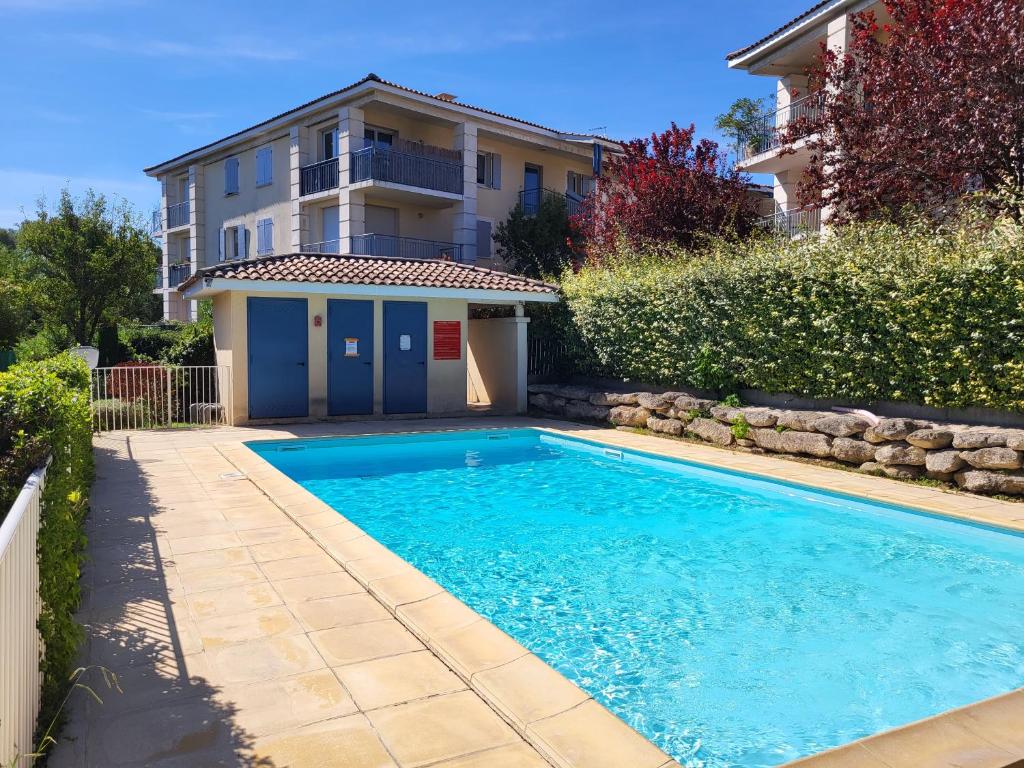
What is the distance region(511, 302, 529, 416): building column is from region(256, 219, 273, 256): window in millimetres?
13901

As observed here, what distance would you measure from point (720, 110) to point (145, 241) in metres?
26.9

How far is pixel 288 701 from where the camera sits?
3.49 meters

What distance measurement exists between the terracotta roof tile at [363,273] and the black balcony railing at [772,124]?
8.23 metres

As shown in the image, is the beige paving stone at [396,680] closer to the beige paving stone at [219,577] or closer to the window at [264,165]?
the beige paving stone at [219,577]

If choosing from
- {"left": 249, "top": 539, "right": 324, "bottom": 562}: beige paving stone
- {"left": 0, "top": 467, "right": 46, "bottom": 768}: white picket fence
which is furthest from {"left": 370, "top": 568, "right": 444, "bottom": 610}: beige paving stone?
{"left": 0, "top": 467, "right": 46, "bottom": 768}: white picket fence

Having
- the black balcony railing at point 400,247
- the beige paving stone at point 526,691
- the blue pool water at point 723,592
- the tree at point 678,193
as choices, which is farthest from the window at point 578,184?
the beige paving stone at point 526,691

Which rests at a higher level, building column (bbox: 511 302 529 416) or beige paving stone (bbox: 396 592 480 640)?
building column (bbox: 511 302 529 416)

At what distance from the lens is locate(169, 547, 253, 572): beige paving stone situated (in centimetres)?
559

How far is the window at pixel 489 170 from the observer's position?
26594mm

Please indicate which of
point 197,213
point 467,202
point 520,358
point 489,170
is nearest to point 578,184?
point 489,170

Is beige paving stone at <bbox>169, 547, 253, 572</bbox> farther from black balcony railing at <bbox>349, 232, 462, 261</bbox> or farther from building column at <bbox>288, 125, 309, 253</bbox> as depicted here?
building column at <bbox>288, 125, 309, 253</bbox>

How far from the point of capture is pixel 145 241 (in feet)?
81.8

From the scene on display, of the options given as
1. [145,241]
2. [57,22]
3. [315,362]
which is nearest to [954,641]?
[315,362]

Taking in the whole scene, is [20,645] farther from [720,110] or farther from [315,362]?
[720,110]
